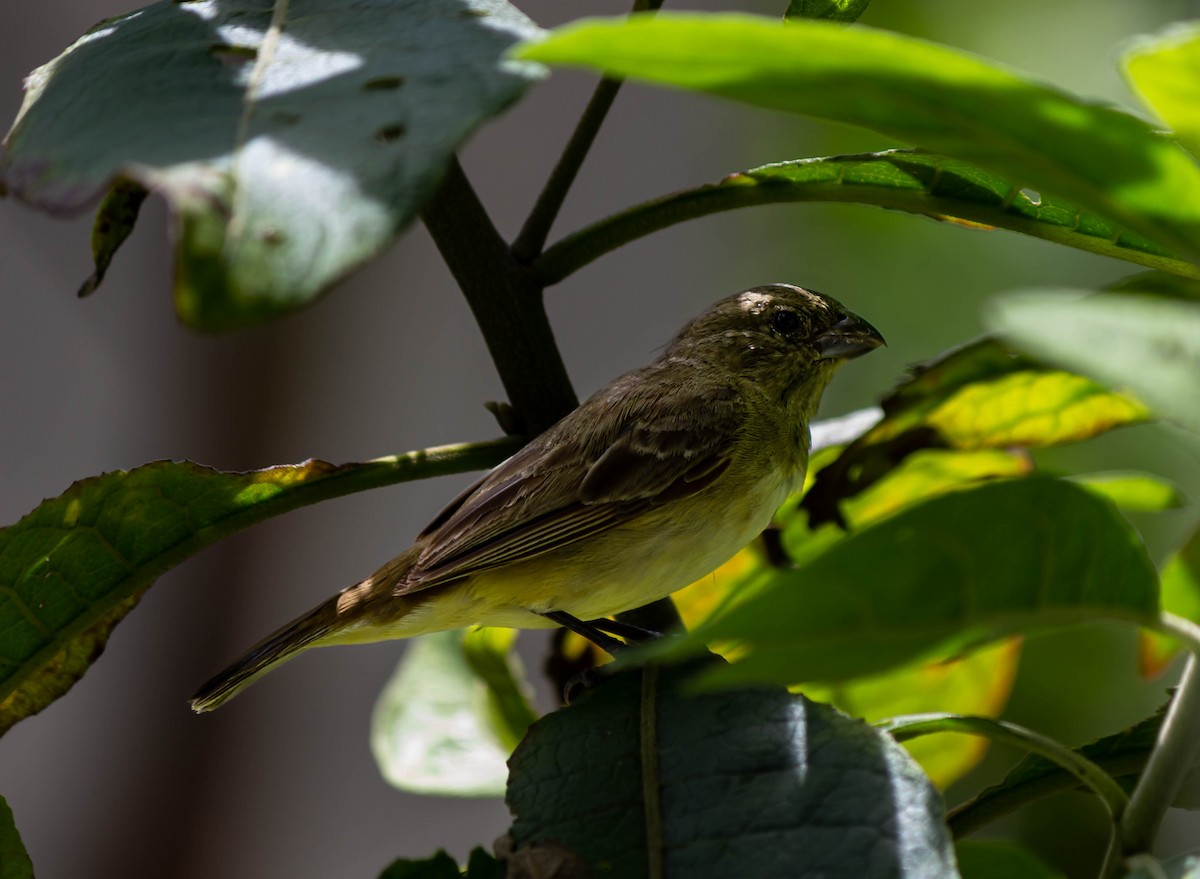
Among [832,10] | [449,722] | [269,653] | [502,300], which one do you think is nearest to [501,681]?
[449,722]

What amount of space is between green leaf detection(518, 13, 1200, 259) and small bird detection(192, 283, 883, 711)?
90cm

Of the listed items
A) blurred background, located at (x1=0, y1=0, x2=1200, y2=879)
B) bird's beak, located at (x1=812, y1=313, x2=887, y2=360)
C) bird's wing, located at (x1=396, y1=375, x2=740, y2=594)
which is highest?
bird's beak, located at (x1=812, y1=313, x2=887, y2=360)

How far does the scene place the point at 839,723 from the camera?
93 cm

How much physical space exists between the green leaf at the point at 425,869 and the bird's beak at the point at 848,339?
1187mm

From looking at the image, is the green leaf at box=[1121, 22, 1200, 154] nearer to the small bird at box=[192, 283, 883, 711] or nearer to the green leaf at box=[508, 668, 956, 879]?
the green leaf at box=[508, 668, 956, 879]

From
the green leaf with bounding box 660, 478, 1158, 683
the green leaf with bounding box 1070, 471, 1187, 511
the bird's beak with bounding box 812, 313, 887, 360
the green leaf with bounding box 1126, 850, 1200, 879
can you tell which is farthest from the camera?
the bird's beak with bounding box 812, 313, 887, 360

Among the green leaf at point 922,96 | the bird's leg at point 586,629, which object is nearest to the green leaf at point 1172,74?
the green leaf at point 922,96

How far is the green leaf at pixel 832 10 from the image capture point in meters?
1.08

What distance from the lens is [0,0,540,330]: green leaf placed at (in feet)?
2.02

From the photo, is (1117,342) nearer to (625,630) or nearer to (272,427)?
(625,630)

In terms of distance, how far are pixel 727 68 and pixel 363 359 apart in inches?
211

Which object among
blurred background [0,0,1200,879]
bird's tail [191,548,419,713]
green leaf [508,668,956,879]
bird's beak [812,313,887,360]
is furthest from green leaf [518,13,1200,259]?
blurred background [0,0,1200,879]

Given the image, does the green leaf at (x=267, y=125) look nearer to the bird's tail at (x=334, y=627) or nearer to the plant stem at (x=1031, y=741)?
the plant stem at (x=1031, y=741)

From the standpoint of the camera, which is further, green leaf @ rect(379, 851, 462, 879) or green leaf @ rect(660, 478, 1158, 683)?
green leaf @ rect(379, 851, 462, 879)
